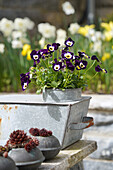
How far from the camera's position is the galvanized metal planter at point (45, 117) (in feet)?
4.52

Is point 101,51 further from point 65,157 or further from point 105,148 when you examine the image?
point 65,157

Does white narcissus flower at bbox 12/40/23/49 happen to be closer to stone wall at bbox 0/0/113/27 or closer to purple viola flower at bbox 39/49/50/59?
stone wall at bbox 0/0/113/27

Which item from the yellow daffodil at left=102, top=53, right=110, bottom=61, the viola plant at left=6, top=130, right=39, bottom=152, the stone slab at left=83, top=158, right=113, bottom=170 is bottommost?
the stone slab at left=83, top=158, right=113, bottom=170

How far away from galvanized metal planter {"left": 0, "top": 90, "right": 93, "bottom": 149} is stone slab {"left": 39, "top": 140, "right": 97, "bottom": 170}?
43 millimetres

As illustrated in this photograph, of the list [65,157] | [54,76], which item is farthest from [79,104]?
[65,157]

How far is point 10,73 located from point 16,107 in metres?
1.44

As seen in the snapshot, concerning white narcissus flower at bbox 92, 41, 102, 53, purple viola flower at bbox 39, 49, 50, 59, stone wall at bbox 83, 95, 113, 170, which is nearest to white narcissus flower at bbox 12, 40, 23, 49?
white narcissus flower at bbox 92, 41, 102, 53

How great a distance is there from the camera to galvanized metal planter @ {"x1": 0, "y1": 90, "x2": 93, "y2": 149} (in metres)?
1.38

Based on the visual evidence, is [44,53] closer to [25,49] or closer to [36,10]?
[25,49]

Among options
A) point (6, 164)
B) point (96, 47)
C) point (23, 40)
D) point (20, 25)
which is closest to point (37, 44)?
point (23, 40)

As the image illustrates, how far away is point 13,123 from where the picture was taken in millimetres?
1438

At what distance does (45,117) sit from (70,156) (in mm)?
193

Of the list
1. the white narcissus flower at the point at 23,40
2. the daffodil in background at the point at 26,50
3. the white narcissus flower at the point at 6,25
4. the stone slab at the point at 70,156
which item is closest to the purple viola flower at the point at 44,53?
the stone slab at the point at 70,156

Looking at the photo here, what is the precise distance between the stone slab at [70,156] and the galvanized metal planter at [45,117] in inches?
1.7
